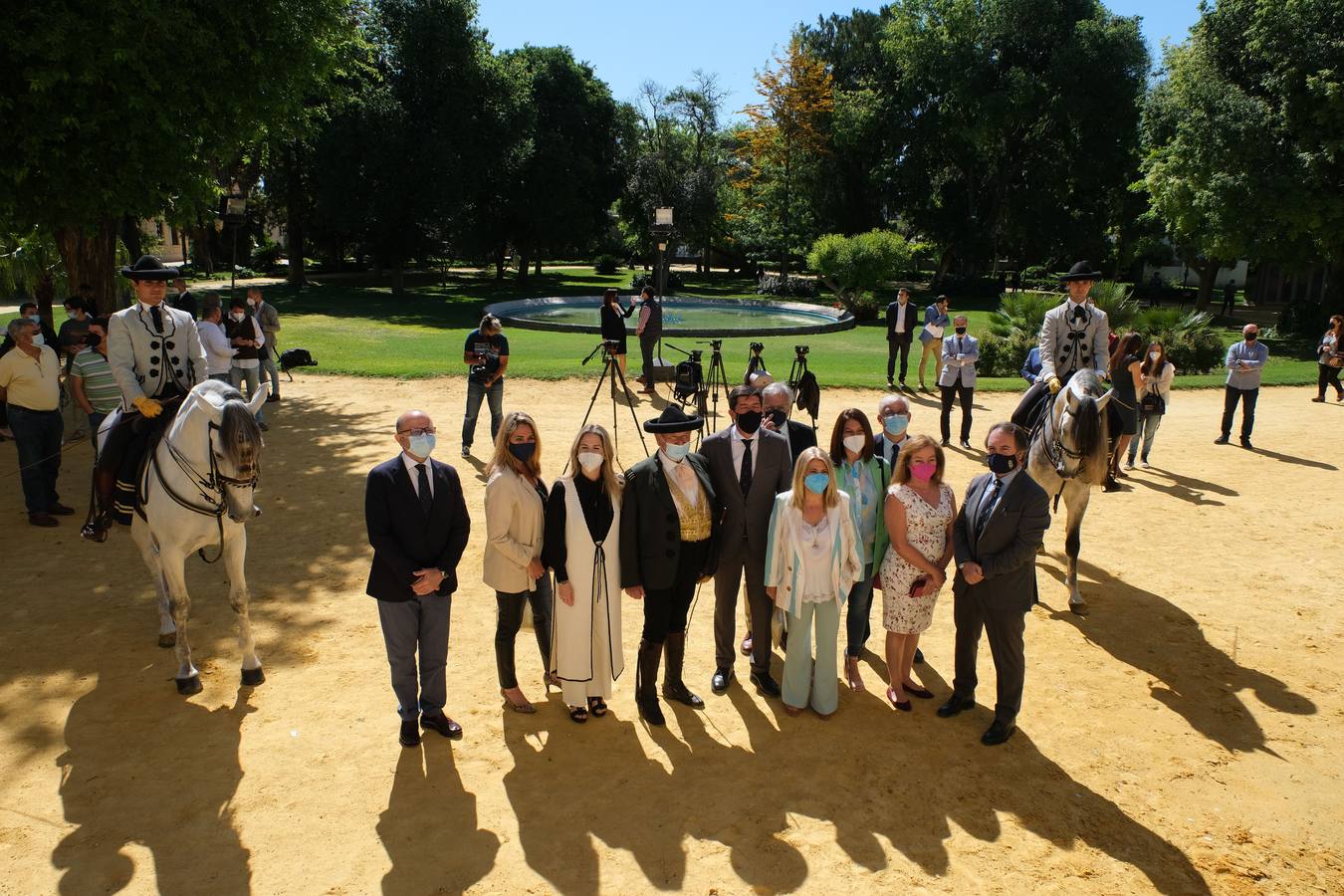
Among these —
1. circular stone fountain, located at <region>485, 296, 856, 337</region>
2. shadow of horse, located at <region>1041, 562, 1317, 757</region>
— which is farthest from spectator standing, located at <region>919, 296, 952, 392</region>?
shadow of horse, located at <region>1041, 562, 1317, 757</region>

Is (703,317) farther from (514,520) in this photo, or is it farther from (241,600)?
(514,520)

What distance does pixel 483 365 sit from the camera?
470 inches

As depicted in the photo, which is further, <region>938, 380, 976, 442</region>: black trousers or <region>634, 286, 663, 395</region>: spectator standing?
<region>634, 286, 663, 395</region>: spectator standing

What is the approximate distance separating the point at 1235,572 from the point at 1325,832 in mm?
4336

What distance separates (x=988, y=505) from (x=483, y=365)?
A: 789 cm

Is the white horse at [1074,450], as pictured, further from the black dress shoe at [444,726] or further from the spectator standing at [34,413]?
the spectator standing at [34,413]

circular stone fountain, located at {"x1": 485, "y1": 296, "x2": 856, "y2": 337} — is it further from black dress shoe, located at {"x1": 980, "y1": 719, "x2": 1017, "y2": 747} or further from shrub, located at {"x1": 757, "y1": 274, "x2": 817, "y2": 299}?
black dress shoe, located at {"x1": 980, "y1": 719, "x2": 1017, "y2": 747}

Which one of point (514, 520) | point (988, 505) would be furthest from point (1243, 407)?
point (514, 520)

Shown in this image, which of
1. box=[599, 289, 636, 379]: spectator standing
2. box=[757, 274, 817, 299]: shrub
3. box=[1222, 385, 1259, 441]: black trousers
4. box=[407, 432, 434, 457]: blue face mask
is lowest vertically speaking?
box=[1222, 385, 1259, 441]: black trousers

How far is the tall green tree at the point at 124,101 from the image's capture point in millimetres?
11148

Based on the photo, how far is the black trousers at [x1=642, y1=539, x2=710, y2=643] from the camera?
574 cm

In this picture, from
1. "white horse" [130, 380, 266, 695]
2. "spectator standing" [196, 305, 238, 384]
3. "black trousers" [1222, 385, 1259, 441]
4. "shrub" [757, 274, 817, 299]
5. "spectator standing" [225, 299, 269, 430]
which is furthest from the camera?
"shrub" [757, 274, 817, 299]

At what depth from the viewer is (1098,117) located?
41281 millimetres

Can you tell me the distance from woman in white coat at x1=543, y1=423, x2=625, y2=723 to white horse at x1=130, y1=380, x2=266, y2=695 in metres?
2.07
